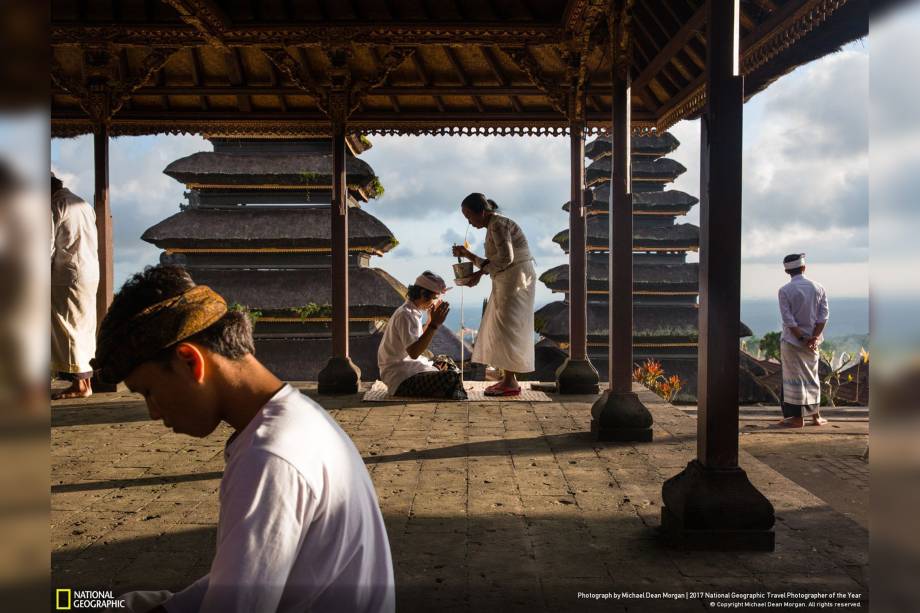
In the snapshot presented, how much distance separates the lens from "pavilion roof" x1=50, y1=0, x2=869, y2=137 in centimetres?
730

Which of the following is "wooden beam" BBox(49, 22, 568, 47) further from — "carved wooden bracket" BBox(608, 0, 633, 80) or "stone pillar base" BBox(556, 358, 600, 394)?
"stone pillar base" BBox(556, 358, 600, 394)

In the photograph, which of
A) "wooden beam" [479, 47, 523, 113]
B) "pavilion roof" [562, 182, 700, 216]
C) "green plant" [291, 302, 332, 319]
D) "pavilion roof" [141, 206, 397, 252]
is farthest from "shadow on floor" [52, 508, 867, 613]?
"pavilion roof" [562, 182, 700, 216]

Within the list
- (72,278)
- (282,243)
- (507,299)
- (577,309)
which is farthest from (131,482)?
(282,243)

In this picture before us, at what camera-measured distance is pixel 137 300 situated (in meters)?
1.50

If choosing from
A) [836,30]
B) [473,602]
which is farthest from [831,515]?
[836,30]

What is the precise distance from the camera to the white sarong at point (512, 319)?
8203mm

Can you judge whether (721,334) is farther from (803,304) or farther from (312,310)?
(312,310)

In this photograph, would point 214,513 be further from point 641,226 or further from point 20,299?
point 641,226

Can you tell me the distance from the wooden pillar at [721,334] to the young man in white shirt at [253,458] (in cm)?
240

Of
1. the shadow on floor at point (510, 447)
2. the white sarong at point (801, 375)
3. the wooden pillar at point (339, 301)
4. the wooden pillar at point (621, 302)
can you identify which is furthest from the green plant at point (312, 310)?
the wooden pillar at point (621, 302)

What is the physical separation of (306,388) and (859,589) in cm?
736

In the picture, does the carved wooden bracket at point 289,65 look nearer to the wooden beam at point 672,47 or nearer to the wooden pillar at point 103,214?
the wooden pillar at point 103,214

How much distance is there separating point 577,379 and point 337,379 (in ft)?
9.18

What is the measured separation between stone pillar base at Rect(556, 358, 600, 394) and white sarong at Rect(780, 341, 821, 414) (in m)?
2.17
